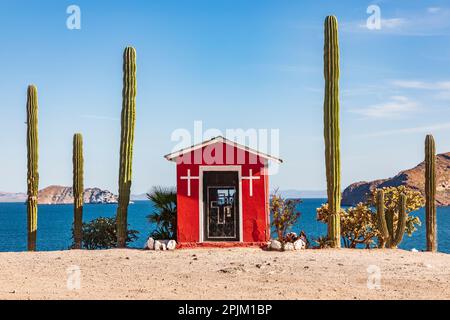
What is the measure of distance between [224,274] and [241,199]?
18.3 feet

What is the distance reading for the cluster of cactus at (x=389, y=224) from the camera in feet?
69.5

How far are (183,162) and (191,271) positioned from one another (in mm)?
5538

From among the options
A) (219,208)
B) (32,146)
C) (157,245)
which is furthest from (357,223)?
(32,146)

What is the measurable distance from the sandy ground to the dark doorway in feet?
3.79

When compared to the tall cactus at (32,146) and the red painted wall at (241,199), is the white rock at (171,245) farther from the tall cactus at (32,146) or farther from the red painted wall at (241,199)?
the tall cactus at (32,146)

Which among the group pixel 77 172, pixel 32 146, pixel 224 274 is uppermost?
pixel 32 146

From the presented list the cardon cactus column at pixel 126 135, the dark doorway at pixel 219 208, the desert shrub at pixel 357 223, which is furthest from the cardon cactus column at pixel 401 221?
the cardon cactus column at pixel 126 135

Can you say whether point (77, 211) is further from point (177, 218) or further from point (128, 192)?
point (177, 218)

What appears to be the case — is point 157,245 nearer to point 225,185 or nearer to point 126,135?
point 225,185

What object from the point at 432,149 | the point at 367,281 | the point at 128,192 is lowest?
the point at 367,281

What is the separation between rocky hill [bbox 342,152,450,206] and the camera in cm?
14762

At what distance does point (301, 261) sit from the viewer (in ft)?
58.4

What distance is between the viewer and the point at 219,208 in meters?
21.5
